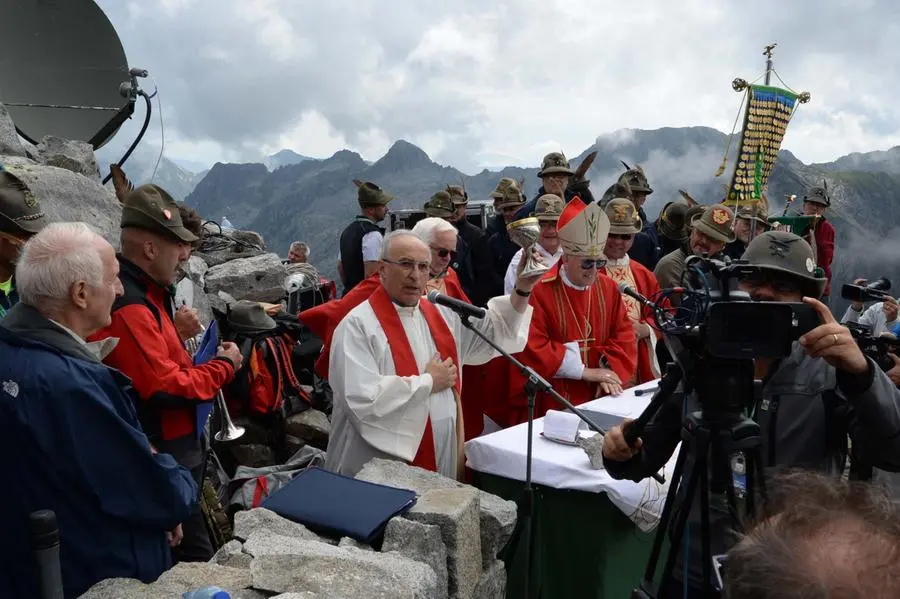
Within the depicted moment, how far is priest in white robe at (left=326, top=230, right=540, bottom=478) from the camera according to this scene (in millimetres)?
3332

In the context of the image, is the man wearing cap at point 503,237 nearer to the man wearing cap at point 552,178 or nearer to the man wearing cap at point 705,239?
the man wearing cap at point 552,178

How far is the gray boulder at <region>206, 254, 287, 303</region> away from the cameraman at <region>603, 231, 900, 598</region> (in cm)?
616

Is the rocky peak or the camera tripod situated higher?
the rocky peak

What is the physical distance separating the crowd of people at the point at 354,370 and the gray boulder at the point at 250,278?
2.93 metres

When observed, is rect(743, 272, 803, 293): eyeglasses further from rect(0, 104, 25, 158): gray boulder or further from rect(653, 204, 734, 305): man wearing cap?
rect(0, 104, 25, 158): gray boulder

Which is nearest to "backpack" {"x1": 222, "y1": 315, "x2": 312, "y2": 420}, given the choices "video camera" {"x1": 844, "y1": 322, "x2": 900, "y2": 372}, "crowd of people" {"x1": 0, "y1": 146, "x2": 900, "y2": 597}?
"crowd of people" {"x1": 0, "y1": 146, "x2": 900, "y2": 597}

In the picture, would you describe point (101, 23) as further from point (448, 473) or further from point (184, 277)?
point (448, 473)

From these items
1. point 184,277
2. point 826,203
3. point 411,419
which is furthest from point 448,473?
point 826,203

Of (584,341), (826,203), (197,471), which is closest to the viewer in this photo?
(197,471)

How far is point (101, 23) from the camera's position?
6691 mm

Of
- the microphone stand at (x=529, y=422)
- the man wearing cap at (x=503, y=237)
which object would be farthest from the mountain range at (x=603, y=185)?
the microphone stand at (x=529, y=422)

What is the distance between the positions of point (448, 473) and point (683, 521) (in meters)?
1.97

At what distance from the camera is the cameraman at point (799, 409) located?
5.98ft

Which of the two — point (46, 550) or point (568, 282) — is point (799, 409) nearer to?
point (46, 550)
